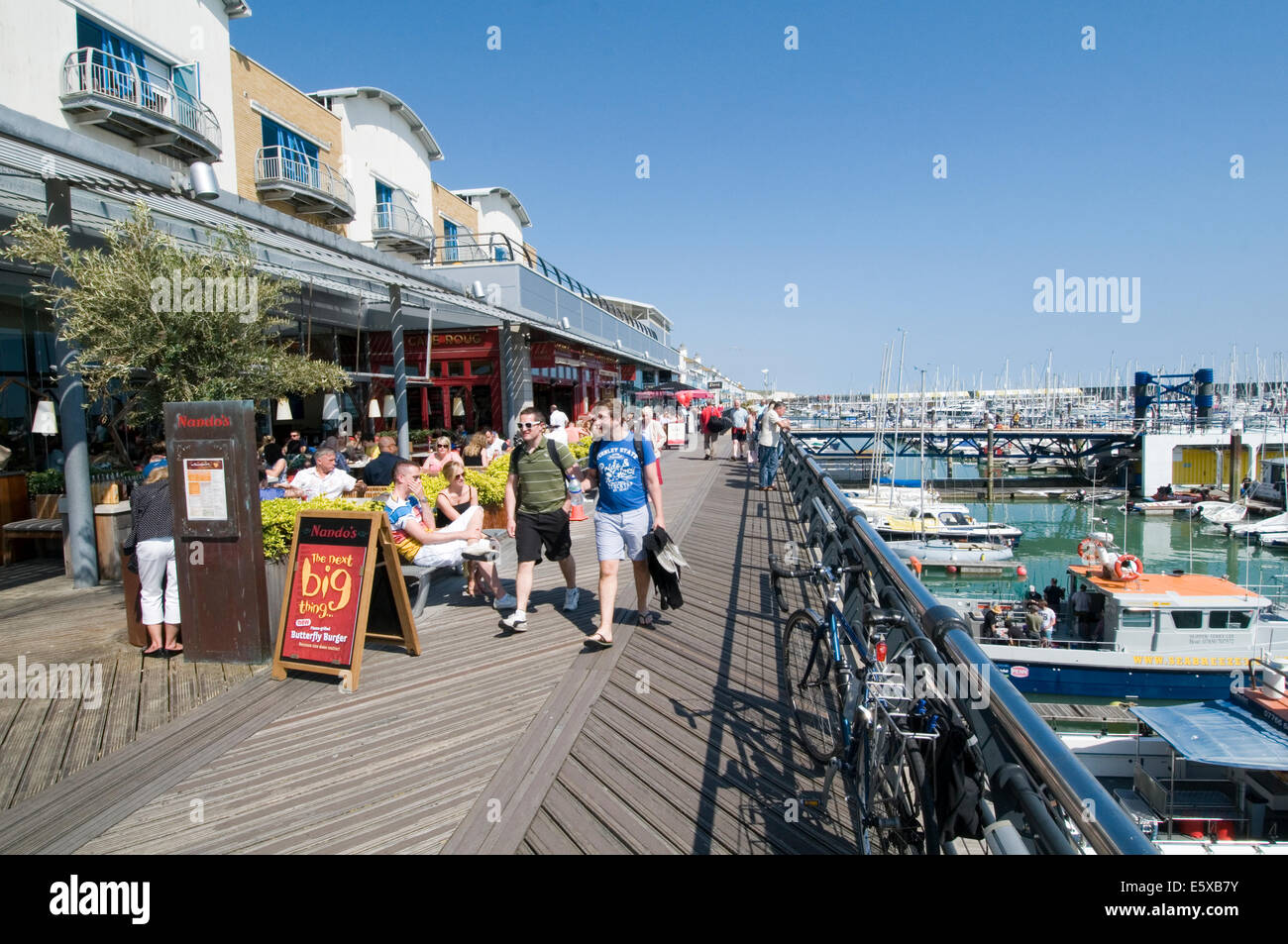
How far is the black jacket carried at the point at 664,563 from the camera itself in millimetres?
5145

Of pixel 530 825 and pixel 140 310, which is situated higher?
pixel 140 310

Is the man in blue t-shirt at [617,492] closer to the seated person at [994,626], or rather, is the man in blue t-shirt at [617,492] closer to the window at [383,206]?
the seated person at [994,626]

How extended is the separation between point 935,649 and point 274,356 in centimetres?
854

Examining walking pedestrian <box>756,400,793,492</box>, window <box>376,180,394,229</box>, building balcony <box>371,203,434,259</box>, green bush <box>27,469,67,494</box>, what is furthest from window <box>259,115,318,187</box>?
walking pedestrian <box>756,400,793,492</box>

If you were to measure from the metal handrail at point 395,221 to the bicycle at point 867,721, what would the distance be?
21.7 meters

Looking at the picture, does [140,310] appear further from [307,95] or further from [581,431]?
[307,95]

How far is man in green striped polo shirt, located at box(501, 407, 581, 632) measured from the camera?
5.37 meters

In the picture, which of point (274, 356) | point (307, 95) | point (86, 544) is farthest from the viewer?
point (307, 95)

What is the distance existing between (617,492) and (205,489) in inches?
111

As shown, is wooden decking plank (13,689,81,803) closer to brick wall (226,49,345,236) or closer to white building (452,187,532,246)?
brick wall (226,49,345,236)
